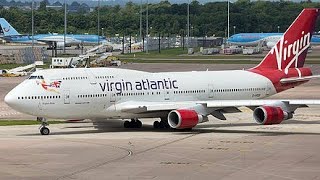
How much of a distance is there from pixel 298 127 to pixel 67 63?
7010 cm

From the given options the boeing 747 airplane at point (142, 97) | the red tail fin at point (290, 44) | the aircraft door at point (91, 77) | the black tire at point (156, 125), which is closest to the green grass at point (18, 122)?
the boeing 747 airplane at point (142, 97)

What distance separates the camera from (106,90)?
61.0 metres

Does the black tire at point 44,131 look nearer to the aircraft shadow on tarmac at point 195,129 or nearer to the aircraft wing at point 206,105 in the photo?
the aircraft shadow on tarmac at point 195,129

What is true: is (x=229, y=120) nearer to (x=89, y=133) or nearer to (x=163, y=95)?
(x=163, y=95)

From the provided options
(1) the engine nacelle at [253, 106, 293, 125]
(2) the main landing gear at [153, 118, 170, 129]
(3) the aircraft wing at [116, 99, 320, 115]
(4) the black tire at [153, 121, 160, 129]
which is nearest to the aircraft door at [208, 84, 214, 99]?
(3) the aircraft wing at [116, 99, 320, 115]

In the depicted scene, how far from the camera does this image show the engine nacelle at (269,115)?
59750 millimetres

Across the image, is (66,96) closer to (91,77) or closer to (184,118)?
(91,77)

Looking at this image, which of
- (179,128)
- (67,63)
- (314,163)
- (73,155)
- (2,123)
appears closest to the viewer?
(314,163)

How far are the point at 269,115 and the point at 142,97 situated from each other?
822 centimetres

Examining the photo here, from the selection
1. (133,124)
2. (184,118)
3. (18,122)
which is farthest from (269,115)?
(18,122)

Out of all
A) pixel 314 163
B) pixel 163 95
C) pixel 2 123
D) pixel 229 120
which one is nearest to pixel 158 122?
pixel 163 95

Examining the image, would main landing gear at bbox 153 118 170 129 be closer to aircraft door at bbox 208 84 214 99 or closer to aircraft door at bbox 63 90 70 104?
aircraft door at bbox 208 84 214 99

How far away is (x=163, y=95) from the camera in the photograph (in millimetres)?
63375

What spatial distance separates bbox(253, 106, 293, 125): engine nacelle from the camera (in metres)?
59.8
